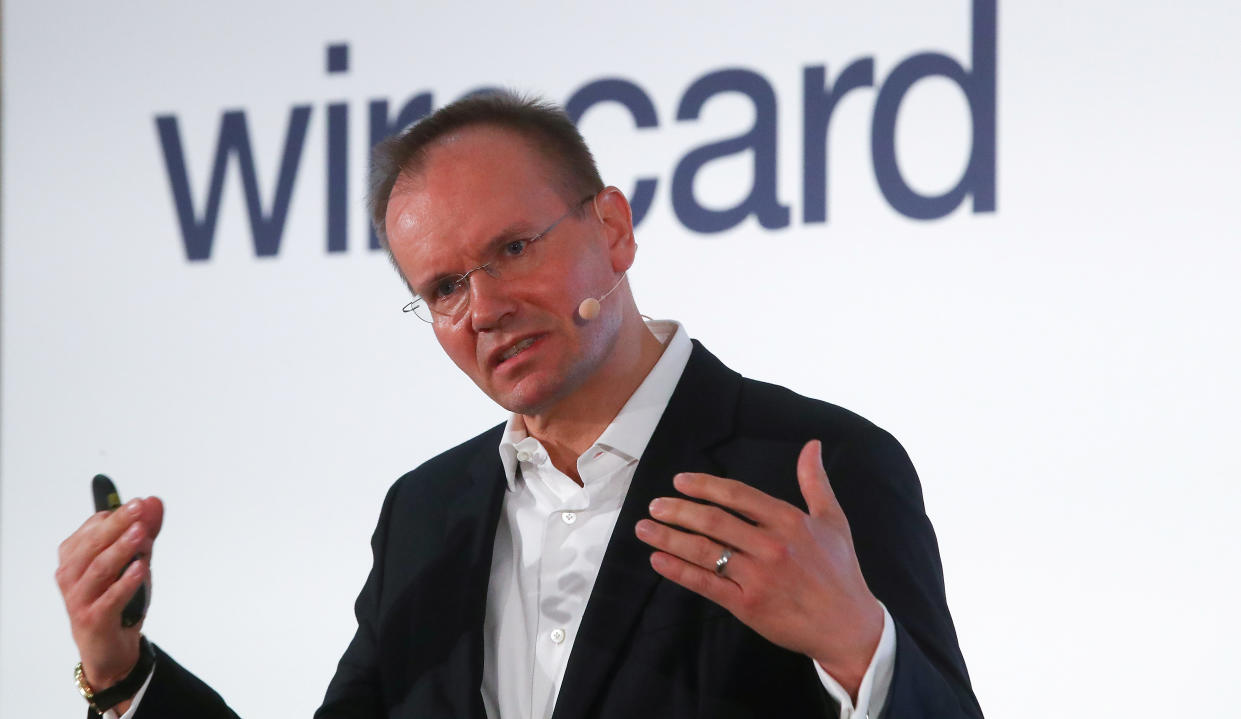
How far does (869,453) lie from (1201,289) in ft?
4.07

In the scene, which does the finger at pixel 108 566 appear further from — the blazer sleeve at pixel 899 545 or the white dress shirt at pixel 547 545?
the blazer sleeve at pixel 899 545

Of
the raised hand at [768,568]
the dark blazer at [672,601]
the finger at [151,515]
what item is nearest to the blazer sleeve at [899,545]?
the dark blazer at [672,601]

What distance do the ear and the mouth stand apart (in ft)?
0.65

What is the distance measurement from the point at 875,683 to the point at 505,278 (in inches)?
28.6

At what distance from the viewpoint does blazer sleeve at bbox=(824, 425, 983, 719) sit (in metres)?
1.61

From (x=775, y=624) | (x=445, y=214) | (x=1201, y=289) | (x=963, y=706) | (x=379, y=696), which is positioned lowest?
(x=379, y=696)

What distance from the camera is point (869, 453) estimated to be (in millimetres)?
1736

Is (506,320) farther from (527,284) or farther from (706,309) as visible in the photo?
(706,309)

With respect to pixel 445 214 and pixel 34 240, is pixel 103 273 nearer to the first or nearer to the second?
pixel 34 240

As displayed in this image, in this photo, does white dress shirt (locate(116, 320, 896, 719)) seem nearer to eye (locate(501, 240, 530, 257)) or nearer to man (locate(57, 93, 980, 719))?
man (locate(57, 93, 980, 719))

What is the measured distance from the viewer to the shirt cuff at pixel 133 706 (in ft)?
5.93

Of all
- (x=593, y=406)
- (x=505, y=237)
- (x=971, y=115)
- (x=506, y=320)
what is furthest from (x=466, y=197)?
(x=971, y=115)

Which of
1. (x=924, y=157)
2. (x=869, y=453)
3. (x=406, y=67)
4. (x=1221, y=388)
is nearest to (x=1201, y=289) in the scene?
(x=1221, y=388)

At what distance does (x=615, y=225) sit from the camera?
198 cm
